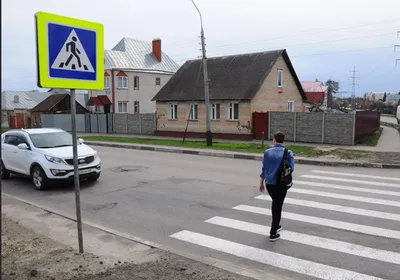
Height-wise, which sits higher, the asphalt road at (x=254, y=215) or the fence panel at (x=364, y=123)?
the fence panel at (x=364, y=123)

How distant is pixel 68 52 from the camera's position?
468 cm

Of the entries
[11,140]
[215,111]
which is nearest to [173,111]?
[215,111]

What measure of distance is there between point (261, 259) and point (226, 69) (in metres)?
25.7

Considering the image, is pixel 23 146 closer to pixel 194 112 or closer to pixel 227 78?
pixel 194 112

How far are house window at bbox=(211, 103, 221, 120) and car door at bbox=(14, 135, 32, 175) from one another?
1802cm

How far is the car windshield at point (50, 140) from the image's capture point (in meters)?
10.9

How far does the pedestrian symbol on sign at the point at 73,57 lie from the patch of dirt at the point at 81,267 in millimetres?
2420

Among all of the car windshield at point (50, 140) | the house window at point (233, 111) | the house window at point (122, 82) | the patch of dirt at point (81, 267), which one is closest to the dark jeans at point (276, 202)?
the patch of dirt at point (81, 267)

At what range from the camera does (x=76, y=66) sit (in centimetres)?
479

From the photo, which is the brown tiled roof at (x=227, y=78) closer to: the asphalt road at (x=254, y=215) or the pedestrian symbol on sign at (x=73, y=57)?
the asphalt road at (x=254, y=215)

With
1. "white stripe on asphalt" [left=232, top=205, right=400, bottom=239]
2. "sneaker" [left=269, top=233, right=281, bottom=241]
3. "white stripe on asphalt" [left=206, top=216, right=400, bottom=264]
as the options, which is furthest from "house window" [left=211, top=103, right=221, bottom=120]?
"sneaker" [left=269, top=233, right=281, bottom=241]

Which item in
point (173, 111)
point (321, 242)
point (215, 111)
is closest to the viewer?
point (321, 242)

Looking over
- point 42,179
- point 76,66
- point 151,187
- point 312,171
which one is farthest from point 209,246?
point 312,171

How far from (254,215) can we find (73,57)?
4.51m
